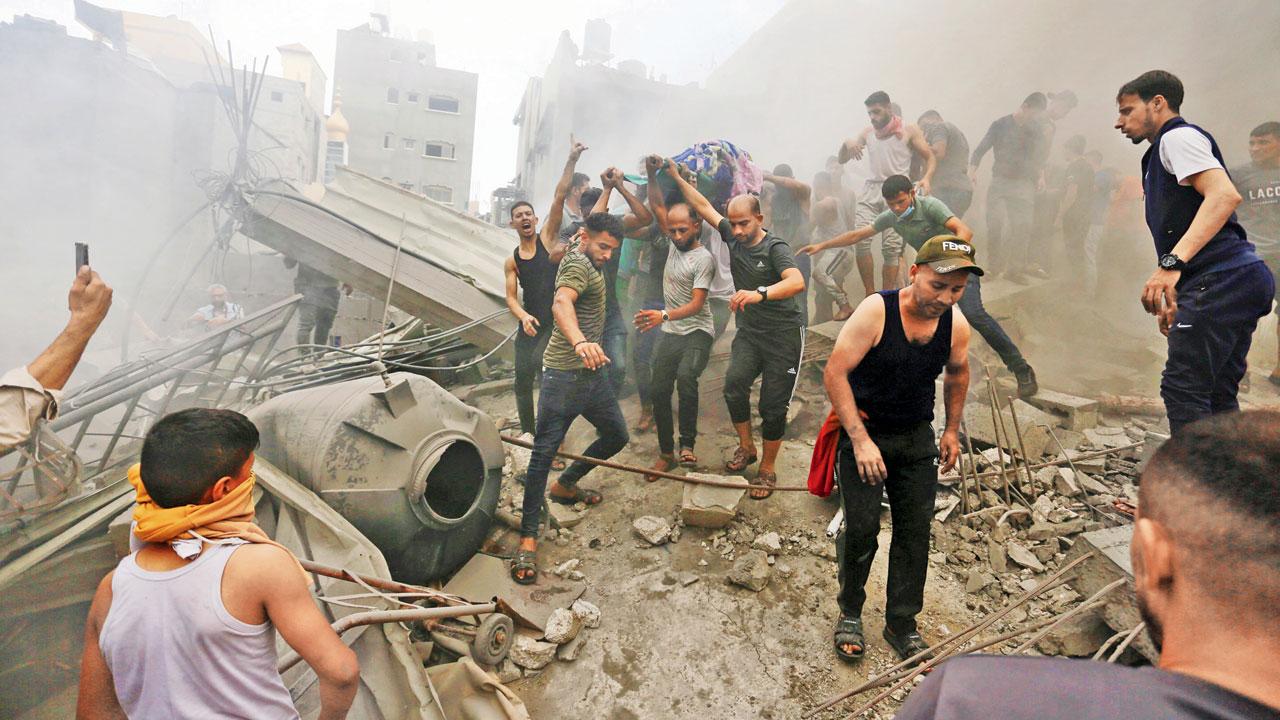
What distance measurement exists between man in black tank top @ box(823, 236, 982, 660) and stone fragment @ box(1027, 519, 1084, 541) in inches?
49.7

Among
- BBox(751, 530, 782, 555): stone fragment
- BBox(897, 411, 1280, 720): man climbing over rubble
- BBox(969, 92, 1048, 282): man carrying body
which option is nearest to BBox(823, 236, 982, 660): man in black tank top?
BBox(751, 530, 782, 555): stone fragment

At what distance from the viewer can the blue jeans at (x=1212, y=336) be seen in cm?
222

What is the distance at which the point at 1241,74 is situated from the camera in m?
6.94

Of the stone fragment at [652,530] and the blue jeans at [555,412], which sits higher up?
the blue jeans at [555,412]

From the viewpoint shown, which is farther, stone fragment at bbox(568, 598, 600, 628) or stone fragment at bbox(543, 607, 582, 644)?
stone fragment at bbox(568, 598, 600, 628)

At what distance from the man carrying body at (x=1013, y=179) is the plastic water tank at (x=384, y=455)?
666 centimetres

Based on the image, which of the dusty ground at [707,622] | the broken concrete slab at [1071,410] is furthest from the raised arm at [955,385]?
the broken concrete slab at [1071,410]

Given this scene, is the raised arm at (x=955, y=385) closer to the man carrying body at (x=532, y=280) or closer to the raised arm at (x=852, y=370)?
the raised arm at (x=852, y=370)

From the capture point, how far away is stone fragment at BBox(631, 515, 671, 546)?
11.9ft

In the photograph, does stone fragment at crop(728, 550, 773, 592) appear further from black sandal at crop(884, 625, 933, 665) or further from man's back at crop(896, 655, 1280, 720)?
man's back at crop(896, 655, 1280, 720)

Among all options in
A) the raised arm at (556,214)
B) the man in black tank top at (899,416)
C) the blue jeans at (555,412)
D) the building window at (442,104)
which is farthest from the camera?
the building window at (442,104)

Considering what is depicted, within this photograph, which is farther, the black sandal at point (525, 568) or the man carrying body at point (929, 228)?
the man carrying body at point (929, 228)

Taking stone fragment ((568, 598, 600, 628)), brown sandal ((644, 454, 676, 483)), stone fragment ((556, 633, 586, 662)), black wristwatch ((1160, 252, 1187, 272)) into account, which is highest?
black wristwatch ((1160, 252, 1187, 272))

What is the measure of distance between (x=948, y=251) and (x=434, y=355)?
220 inches
